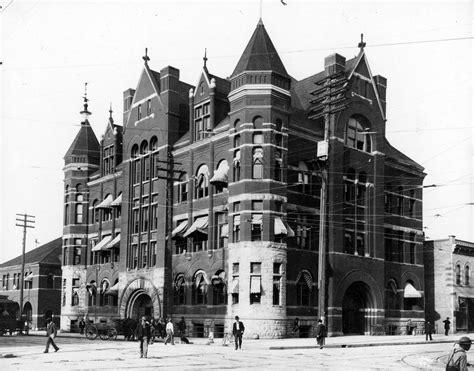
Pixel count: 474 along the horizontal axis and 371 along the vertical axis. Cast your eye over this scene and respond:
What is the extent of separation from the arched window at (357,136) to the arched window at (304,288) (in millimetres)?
10250

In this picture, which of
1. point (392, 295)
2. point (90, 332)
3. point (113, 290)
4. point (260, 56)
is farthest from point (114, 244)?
point (392, 295)

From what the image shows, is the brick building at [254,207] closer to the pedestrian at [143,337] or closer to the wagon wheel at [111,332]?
the wagon wheel at [111,332]

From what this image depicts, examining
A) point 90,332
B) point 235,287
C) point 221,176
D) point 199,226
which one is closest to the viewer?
point 235,287

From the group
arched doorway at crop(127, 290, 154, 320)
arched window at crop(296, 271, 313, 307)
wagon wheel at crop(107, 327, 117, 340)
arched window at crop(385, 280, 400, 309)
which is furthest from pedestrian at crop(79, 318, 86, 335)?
arched window at crop(385, 280, 400, 309)

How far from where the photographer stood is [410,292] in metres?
49.8

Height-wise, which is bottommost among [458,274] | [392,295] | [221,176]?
[392,295]

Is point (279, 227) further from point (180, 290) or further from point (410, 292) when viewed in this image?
point (410, 292)

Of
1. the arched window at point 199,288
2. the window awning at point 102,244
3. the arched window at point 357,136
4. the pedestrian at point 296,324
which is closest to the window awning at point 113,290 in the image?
the window awning at point 102,244

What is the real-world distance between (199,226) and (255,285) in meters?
6.73

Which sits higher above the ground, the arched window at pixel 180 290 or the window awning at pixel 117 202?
the window awning at pixel 117 202

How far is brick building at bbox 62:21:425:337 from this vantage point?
40.4 meters

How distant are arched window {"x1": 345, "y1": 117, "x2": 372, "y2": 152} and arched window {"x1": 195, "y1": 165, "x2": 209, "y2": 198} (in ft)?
33.7

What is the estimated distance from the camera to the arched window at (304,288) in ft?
138

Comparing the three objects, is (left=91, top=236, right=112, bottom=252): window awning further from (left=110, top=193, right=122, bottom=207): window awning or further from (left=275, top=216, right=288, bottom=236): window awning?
(left=275, top=216, right=288, bottom=236): window awning
